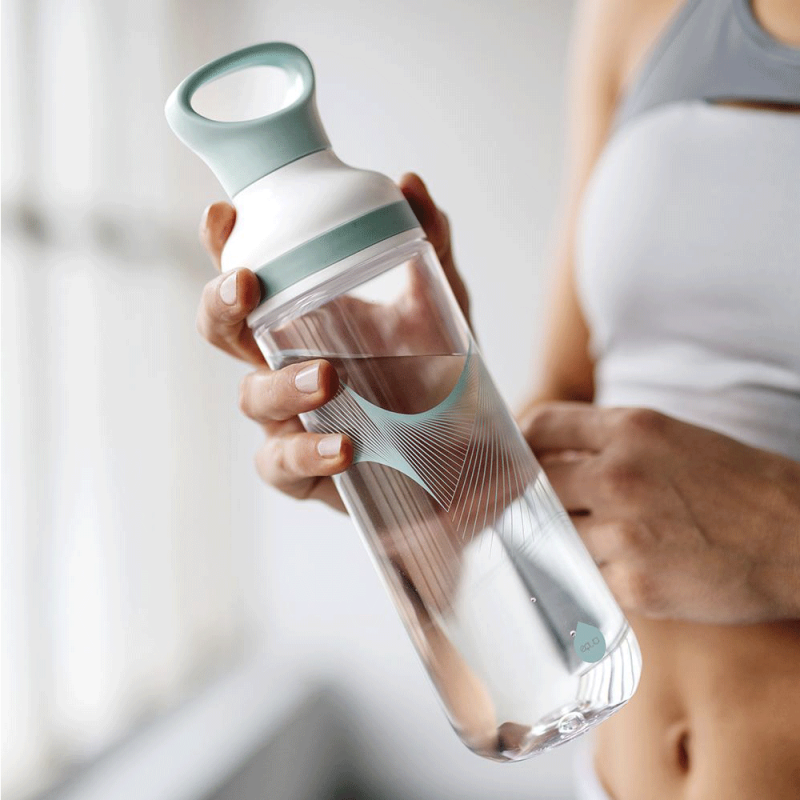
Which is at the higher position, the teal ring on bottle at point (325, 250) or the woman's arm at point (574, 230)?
the teal ring on bottle at point (325, 250)

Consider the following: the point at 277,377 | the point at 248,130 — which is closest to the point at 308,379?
the point at 277,377

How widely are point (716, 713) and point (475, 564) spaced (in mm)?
244

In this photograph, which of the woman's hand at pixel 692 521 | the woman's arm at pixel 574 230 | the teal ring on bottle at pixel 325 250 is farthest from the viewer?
the woman's arm at pixel 574 230

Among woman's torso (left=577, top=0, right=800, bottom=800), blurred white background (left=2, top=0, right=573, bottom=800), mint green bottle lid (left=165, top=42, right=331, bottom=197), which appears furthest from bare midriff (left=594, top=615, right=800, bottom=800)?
blurred white background (left=2, top=0, right=573, bottom=800)

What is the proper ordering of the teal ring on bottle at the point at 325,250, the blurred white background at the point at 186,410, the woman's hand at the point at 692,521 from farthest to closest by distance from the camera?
the blurred white background at the point at 186,410, the woman's hand at the point at 692,521, the teal ring on bottle at the point at 325,250

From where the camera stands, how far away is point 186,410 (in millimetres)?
1679

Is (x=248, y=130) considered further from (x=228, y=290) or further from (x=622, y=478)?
(x=622, y=478)

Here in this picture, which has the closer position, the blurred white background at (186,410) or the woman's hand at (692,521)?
the woman's hand at (692,521)

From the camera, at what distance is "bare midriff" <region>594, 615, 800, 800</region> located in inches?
20.6

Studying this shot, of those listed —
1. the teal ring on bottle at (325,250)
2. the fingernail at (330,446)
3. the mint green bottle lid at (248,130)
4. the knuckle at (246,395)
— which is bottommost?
the fingernail at (330,446)

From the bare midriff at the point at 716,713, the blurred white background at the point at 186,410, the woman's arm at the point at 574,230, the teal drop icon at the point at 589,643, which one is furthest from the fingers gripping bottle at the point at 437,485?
the blurred white background at the point at 186,410

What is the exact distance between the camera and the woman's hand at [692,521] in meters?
0.48

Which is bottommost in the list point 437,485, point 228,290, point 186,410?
point 186,410

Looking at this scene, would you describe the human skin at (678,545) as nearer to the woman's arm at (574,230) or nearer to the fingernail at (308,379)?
the fingernail at (308,379)
